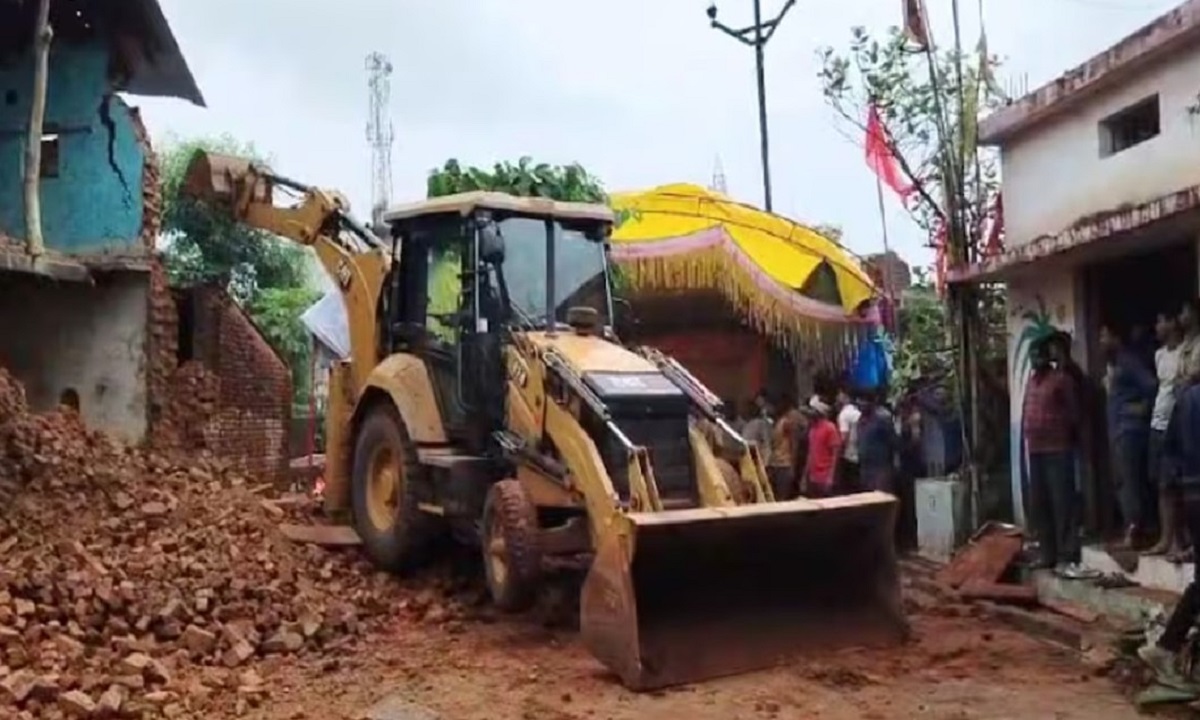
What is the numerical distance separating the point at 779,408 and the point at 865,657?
6835 millimetres

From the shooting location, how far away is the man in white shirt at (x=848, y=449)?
1263 centimetres

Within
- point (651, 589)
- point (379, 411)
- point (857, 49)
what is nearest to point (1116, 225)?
point (651, 589)

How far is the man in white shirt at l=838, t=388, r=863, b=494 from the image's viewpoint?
12.6m

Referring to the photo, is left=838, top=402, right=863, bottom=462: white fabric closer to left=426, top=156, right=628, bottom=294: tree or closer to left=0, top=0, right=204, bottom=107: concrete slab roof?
left=426, top=156, right=628, bottom=294: tree

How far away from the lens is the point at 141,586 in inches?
334

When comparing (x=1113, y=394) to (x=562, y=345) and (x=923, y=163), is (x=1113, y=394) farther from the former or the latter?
(x=923, y=163)

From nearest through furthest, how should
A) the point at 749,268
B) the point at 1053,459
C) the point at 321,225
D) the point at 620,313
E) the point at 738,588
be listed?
the point at 738,588
the point at 1053,459
the point at 620,313
the point at 321,225
the point at 749,268

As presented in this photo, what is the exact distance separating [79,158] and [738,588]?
317 inches

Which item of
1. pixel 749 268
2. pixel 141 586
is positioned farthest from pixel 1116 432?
pixel 141 586

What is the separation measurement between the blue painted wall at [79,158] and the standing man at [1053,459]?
7.87 metres

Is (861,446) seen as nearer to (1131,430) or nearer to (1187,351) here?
(1131,430)

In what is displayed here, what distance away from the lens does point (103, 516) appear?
9766mm

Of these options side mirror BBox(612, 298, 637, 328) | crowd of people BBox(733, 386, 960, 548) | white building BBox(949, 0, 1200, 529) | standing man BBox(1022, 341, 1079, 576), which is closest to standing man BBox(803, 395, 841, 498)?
crowd of people BBox(733, 386, 960, 548)

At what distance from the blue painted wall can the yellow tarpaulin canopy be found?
199 inches
